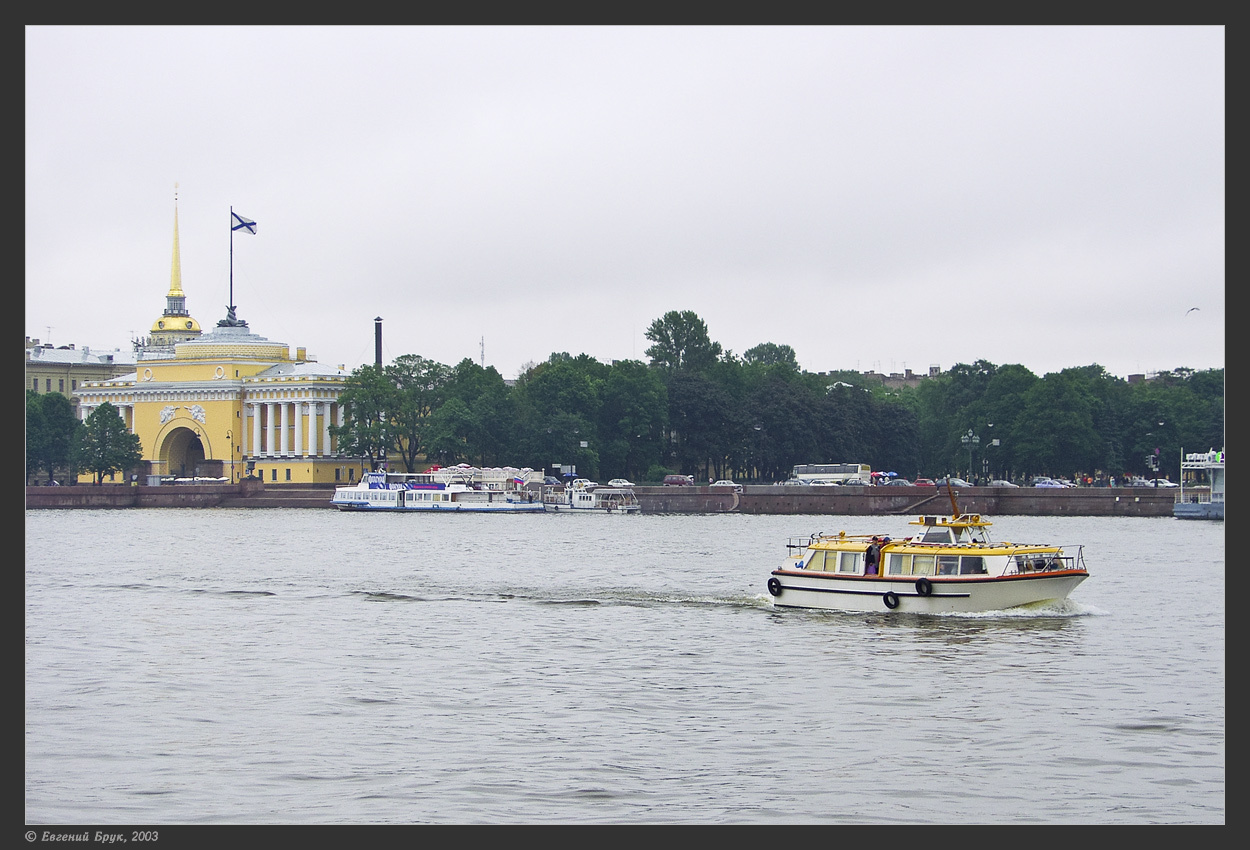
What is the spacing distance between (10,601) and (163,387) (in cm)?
10756

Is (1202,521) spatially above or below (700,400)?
below

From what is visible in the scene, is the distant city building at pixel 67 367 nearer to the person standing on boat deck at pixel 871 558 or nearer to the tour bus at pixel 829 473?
the tour bus at pixel 829 473

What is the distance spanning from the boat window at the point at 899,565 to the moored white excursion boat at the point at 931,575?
0.06 ft

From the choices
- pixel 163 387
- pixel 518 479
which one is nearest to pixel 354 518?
pixel 518 479

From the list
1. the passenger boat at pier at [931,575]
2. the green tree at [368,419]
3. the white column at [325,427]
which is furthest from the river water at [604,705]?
the white column at [325,427]

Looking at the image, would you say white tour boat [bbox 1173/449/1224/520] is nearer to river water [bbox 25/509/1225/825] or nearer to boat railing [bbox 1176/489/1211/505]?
boat railing [bbox 1176/489/1211/505]

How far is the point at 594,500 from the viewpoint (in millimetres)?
88375

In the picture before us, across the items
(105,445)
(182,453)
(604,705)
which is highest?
(105,445)

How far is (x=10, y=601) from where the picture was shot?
9.13 metres

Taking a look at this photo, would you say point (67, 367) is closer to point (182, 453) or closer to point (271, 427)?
point (182, 453)

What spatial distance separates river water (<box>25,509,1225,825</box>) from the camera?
14508 millimetres

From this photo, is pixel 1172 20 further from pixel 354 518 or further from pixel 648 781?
pixel 354 518

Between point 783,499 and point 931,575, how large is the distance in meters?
56.3

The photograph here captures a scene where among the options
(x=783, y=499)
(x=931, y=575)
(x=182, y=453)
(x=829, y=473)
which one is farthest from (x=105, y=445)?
(x=931, y=575)
